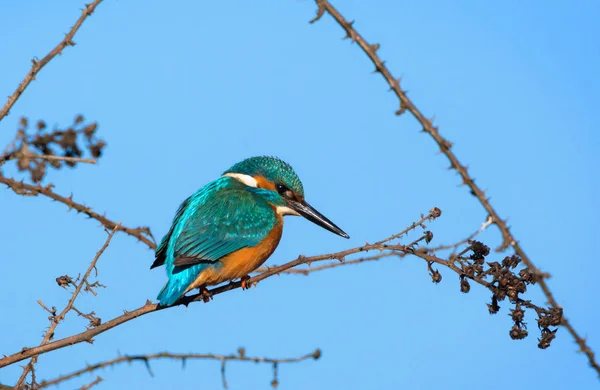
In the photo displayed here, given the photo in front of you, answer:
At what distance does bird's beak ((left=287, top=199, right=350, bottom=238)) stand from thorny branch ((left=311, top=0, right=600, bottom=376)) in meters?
3.20

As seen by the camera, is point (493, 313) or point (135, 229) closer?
point (493, 313)

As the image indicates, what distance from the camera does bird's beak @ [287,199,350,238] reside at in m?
5.18

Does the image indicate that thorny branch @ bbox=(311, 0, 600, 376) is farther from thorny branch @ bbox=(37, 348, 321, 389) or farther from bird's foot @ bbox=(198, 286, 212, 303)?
bird's foot @ bbox=(198, 286, 212, 303)

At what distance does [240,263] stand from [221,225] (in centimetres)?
26

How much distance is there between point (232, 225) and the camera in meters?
4.80

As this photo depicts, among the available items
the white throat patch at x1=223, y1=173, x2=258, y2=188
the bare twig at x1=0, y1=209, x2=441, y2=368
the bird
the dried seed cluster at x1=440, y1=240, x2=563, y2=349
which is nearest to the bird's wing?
the bird

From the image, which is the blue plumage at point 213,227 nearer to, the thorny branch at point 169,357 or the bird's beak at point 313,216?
the bird's beak at point 313,216

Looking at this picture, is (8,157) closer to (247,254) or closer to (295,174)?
(247,254)

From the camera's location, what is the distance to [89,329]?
121 inches

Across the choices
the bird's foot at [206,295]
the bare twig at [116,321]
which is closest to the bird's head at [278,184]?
the bird's foot at [206,295]

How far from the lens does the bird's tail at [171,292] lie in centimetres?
394

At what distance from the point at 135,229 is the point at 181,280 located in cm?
94

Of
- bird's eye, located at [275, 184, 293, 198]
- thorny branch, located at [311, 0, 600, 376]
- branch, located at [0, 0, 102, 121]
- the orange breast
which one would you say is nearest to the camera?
thorny branch, located at [311, 0, 600, 376]

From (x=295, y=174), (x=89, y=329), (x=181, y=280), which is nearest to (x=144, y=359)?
(x=89, y=329)
